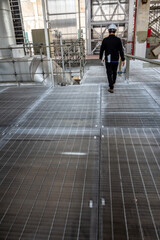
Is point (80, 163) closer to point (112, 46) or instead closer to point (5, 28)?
point (112, 46)

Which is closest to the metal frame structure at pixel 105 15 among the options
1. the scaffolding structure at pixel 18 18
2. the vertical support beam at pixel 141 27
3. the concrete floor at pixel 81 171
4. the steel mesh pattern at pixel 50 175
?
the vertical support beam at pixel 141 27

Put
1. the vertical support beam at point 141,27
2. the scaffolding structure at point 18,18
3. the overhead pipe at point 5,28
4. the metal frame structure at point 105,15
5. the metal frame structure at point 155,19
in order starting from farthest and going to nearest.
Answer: the metal frame structure at point 105,15, the metal frame structure at point 155,19, the scaffolding structure at point 18,18, the vertical support beam at point 141,27, the overhead pipe at point 5,28

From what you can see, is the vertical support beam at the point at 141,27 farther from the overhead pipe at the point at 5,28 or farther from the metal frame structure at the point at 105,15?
the overhead pipe at the point at 5,28

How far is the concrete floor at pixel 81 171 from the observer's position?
1.70 metres

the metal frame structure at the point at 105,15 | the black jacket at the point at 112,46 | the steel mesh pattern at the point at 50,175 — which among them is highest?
the metal frame structure at the point at 105,15

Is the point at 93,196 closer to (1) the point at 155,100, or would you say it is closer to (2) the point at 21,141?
(2) the point at 21,141

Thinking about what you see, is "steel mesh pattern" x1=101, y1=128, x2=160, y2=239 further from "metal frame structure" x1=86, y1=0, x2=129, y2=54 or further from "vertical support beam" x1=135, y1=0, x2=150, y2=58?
"metal frame structure" x1=86, y1=0, x2=129, y2=54

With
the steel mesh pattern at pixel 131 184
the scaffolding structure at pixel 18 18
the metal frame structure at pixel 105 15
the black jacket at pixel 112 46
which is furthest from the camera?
the metal frame structure at pixel 105 15

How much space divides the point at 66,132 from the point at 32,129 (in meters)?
0.60

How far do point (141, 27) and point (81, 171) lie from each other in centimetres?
1073

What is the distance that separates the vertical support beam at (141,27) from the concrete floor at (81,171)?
7.99m

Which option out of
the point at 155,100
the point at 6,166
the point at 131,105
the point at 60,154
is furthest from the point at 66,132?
the point at 155,100

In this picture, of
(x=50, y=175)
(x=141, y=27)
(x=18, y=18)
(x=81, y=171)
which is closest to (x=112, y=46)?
(x=81, y=171)

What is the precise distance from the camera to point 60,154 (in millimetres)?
2664
